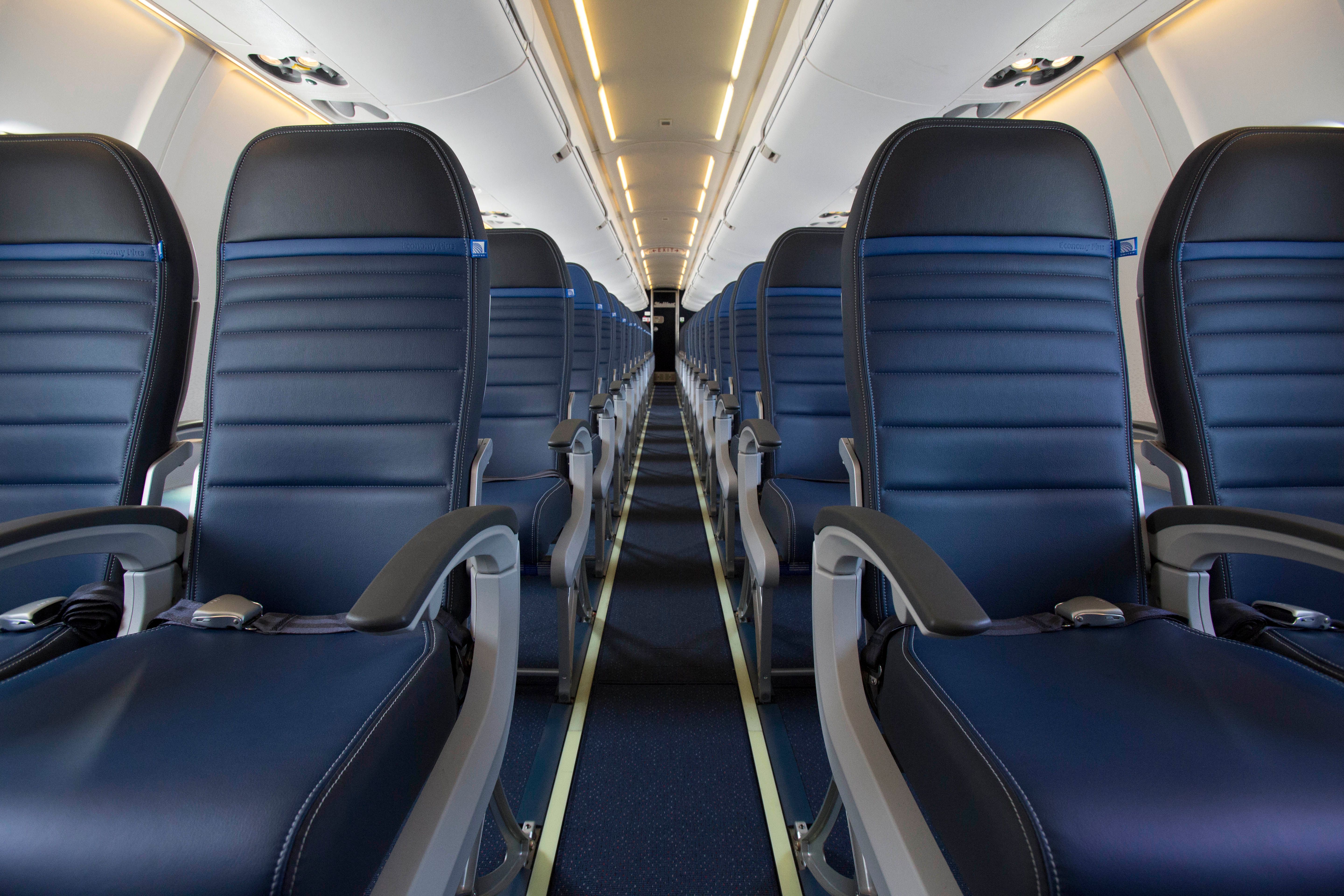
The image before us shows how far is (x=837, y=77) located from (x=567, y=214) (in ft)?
12.7

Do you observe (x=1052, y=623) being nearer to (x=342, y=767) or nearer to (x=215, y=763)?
(x=342, y=767)

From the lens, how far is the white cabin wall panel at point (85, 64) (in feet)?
7.90

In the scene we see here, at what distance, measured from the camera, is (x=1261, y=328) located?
4.25 feet

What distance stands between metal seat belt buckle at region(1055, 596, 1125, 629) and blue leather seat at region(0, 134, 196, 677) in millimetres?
1985

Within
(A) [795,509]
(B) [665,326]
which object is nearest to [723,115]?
(A) [795,509]

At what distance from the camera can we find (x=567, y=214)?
6.43 m

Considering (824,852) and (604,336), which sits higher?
(604,336)

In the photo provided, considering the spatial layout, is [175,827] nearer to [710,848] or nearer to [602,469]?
[710,848]

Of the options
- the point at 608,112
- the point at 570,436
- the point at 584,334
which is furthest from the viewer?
the point at 608,112

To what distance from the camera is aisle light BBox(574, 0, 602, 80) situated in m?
3.93

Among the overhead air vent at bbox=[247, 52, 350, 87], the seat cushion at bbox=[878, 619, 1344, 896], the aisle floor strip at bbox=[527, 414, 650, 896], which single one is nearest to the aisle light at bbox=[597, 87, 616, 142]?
the overhead air vent at bbox=[247, 52, 350, 87]

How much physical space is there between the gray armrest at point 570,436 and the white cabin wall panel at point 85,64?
2.35m

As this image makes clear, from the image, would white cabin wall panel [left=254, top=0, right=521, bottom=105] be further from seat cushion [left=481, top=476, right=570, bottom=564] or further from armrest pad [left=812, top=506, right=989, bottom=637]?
armrest pad [left=812, top=506, right=989, bottom=637]

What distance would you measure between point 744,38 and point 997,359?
4369 millimetres
